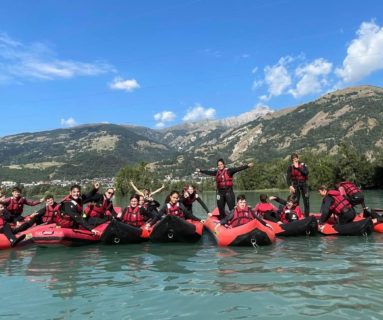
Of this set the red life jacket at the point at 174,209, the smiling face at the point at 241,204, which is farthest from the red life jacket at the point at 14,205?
the smiling face at the point at 241,204

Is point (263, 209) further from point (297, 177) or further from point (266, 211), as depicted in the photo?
point (297, 177)

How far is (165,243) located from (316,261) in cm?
543

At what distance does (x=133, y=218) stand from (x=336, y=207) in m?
Result: 7.08

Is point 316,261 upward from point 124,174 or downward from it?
downward

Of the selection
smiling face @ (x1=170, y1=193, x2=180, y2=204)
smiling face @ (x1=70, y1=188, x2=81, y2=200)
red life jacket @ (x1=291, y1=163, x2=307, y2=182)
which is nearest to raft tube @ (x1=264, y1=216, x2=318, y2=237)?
red life jacket @ (x1=291, y1=163, x2=307, y2=182)

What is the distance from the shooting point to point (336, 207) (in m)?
14.7

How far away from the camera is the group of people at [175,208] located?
13953 mm

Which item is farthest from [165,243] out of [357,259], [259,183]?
[259,183]

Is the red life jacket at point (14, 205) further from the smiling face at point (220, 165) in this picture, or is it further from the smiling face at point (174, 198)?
the smiling face at point (220, 165)

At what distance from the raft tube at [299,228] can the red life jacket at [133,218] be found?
15.4 feet

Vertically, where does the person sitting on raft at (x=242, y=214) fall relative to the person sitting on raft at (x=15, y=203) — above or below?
below

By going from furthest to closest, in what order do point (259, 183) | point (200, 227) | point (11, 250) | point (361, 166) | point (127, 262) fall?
point (259, 183), point (361, 166), point (200, 227), point (11, 250), point (127, 262)

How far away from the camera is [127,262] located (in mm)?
10938

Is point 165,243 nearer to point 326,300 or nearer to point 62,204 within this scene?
point 62,204
